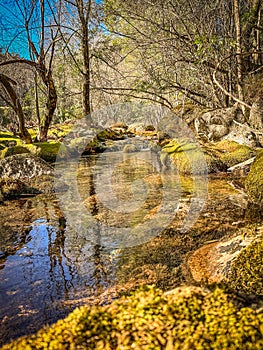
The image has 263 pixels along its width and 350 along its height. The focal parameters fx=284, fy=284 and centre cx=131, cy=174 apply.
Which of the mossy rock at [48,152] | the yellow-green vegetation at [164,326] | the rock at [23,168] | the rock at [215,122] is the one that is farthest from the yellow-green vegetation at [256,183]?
the mossy rock at [48,152]

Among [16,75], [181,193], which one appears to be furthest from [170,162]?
[16,75]

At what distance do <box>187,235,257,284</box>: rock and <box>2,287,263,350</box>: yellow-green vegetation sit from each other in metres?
0.98

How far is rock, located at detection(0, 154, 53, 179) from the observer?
8336mm

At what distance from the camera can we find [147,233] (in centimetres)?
400

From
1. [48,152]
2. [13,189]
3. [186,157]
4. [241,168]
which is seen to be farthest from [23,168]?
[241,168]

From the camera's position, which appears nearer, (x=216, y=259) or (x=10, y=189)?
(x=216, y=259)

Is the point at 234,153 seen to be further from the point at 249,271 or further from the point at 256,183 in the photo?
the point at 249,271

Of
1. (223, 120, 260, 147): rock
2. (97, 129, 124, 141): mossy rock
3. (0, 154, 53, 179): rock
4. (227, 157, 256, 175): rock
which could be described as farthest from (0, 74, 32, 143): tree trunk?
(227, 157, 256, 175): rock

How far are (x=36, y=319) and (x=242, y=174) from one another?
6245mm

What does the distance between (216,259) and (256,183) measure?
9.01 ft

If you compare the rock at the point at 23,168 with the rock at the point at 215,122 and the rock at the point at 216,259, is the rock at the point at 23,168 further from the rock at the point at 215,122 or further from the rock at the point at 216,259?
the rock at the point at 216,259

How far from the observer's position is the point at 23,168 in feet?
27.7

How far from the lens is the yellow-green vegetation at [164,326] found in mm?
1259

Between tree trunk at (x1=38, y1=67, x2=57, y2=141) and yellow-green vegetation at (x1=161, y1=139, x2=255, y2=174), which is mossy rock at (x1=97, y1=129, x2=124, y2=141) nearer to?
tree trunk at (x1=38, y1=67, x2=57, y2=141)
